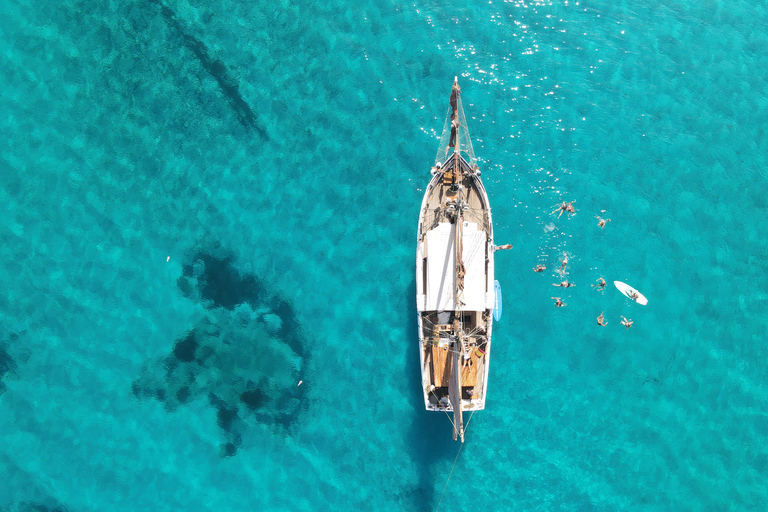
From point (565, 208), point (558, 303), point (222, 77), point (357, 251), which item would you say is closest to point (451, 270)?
point (357, 251)

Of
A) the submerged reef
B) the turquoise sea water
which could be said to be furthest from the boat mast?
the submerged reef

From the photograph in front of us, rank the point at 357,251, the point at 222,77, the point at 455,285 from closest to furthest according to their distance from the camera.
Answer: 1. the point at 455,285
2. the point at 357,251
3. the point at 222,77

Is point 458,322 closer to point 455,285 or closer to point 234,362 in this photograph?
point 455,285

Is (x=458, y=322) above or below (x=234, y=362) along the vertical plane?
above

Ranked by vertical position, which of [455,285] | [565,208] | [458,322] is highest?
[565,208]

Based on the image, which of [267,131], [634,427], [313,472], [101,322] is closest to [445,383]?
[313,472]

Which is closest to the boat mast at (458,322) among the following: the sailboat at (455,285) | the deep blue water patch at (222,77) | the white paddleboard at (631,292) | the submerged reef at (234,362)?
the sailboat at (455,285)

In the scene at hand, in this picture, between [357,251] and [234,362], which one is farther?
[357,251]
